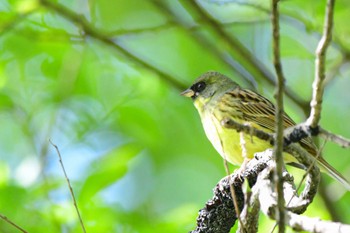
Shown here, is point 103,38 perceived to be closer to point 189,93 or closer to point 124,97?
point 124,97

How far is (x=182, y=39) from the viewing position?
372 inches

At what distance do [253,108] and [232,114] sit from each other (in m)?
0.28

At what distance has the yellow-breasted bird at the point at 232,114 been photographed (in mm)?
5754

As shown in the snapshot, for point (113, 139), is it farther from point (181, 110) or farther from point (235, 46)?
point (235, 46)

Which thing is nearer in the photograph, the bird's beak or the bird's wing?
the bird's wing

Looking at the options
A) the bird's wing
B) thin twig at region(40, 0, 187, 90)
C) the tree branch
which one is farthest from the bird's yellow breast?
the tree branch

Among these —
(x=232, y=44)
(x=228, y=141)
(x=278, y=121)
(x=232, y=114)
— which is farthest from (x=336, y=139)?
(x=232, y=44)

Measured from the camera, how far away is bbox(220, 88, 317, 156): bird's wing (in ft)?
20.8

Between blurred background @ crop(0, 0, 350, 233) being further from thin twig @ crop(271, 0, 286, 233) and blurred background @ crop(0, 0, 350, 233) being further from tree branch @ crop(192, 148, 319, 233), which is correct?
thin twig @ crop(271, 0, 286, 233)

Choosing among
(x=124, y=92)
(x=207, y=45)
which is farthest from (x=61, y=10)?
(x=207, y=45)

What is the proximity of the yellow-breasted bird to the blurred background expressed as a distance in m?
0.50

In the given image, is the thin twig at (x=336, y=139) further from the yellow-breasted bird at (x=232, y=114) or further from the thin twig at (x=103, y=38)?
the thin twig at (x=103, y=38)

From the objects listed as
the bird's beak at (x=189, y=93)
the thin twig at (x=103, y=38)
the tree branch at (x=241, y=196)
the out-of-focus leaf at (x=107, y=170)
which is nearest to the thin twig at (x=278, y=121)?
the tree branch at (x=241, y=196)

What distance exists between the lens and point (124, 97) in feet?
25.0
